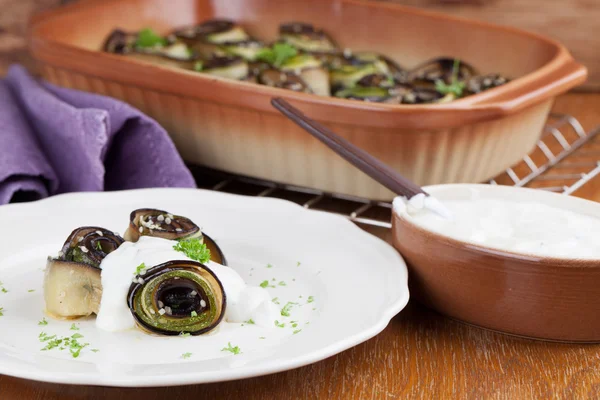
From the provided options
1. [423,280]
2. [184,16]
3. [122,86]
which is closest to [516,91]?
[423,280]

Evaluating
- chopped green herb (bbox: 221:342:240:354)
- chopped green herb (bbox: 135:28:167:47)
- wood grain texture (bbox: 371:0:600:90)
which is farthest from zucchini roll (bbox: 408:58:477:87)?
chopped green herb (bbox: 221:342:240:354)

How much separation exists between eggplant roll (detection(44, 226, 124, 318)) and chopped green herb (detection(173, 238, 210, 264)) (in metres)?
0.14

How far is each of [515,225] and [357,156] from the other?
0.32 m

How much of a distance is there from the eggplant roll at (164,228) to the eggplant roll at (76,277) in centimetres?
6

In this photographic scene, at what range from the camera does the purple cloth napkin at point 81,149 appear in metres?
1.88

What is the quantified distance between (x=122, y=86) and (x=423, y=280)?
103 centimetres

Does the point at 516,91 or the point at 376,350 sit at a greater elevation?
the point at 516,91

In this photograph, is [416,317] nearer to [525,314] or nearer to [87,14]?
[525,314]

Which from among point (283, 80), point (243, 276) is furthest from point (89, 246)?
point (283, 80)

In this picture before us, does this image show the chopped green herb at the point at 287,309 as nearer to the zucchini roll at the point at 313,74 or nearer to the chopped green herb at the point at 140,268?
the chopped green herb at the point at 140,268

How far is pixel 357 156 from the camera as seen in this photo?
154cm

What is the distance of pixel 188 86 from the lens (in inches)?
76.0

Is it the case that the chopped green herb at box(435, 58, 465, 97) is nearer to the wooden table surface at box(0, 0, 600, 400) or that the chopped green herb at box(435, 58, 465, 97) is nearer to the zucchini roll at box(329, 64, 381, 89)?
the zucchini roll at box(329, 64, 381, 89)

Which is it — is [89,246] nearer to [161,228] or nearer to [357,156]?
[161,228]
